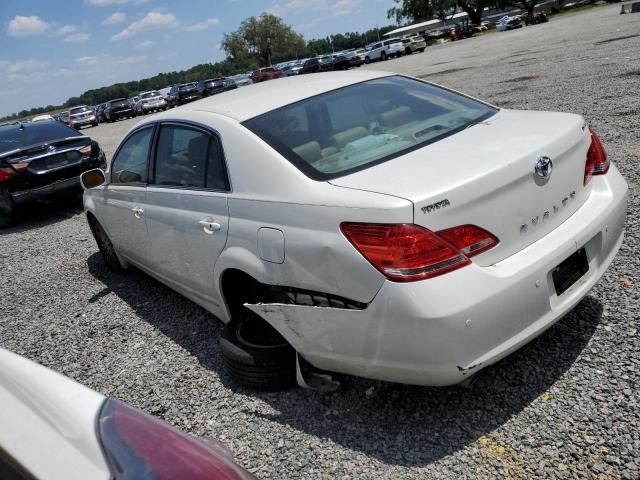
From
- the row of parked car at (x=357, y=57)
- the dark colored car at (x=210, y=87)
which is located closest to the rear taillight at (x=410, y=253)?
the dark colored car at (x=210, y=87)

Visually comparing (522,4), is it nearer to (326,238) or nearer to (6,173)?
(6,173)

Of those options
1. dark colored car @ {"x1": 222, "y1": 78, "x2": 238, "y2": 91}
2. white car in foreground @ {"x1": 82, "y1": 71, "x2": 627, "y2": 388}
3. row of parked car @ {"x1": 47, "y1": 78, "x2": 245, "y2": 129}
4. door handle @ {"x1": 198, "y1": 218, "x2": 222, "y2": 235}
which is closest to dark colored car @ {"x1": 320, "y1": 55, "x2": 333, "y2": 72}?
dark colored car @ {"x1": 222, "y1": 78, "x2": 238, "y2": 91}

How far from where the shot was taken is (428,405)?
2.79 metres

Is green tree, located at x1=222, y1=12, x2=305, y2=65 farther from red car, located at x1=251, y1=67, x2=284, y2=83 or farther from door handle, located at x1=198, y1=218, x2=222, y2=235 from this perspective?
door handle, located at x1=198, y1=218, x2=222, y2=235

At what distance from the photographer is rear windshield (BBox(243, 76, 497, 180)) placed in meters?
2.84

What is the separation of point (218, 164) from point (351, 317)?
1324mm

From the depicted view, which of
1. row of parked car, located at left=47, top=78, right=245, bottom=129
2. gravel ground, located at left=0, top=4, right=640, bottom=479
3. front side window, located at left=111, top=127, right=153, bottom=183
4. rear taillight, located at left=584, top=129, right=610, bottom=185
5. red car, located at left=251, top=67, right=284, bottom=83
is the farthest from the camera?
red car, located at left=251, top=67, right=284, bottom=83

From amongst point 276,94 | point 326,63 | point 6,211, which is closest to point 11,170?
point 6,211

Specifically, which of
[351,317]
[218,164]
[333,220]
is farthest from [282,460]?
[218,164]

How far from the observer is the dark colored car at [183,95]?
4131 centimetres

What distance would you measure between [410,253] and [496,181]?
1.73 feet

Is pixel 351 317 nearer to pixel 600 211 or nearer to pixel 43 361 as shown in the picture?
pixel 600 211

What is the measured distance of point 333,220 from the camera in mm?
2410

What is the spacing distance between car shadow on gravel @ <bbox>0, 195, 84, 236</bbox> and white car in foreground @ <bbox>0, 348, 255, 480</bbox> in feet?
26.4
